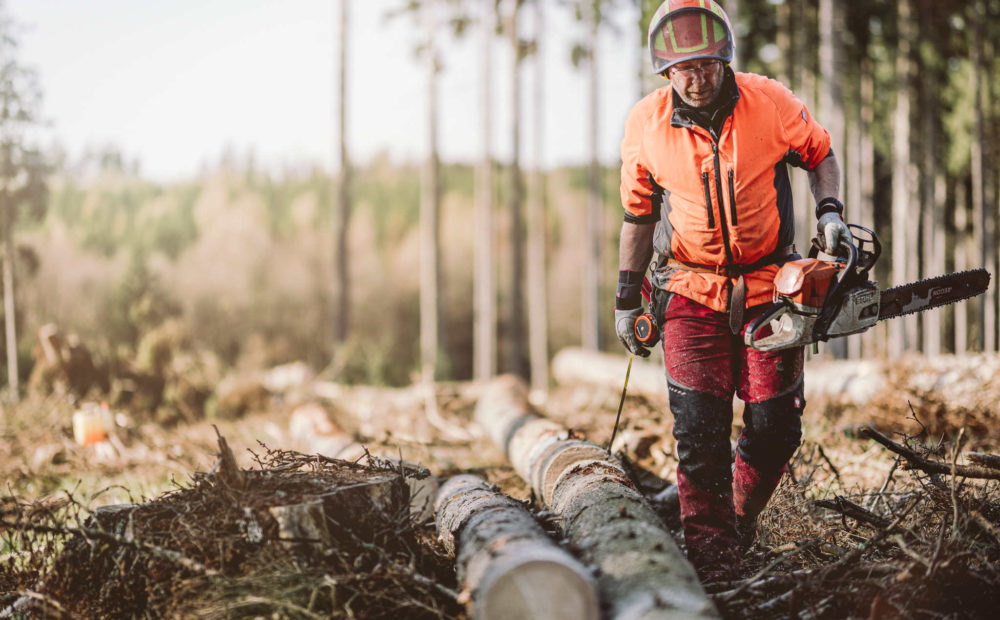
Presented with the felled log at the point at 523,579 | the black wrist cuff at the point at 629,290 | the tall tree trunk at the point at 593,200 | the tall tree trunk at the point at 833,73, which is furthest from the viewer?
the tall tree trunk at the point at 593,200

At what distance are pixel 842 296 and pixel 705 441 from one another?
834 millimetres

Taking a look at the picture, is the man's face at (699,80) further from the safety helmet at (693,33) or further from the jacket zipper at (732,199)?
the jacket zipper at (732,199)

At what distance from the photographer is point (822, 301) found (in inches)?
118

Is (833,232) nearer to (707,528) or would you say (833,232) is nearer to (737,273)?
(737,273)

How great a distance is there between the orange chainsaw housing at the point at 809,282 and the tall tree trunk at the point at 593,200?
15573mm

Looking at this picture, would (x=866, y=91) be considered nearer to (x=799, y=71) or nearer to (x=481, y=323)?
(x=799, y=71)

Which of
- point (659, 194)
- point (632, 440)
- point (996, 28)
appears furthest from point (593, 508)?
point (996, 28)

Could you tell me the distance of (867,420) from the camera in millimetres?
6094

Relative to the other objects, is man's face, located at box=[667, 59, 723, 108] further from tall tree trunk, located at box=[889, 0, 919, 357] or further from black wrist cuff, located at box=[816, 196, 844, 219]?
tall tree trunk, located at box=[889, 0, 919, 357]

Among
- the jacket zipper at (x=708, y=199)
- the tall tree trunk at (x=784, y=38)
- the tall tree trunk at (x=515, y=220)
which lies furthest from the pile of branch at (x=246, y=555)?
the tall tree trunk at (x=784, y=38)

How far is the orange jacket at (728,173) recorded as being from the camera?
3186 mm

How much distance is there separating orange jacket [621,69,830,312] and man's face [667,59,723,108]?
9 cm

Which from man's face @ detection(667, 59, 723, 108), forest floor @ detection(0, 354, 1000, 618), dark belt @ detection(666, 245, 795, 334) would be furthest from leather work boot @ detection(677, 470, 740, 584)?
man's face @ detection(667, 59, 723, 108)

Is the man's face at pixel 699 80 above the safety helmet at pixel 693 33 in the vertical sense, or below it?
below
